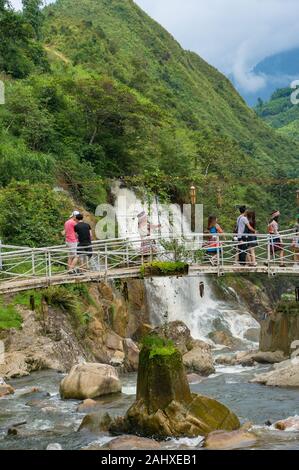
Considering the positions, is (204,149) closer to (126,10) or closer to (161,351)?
(161,351)

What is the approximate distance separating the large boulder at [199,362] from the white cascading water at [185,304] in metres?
8.47

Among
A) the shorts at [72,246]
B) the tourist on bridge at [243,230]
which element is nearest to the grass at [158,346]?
the shorts at [72,246]

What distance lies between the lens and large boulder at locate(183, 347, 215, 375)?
71.3 ft

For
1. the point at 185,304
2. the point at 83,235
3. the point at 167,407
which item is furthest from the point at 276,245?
the point at 185,304

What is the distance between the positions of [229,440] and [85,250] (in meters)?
8.89

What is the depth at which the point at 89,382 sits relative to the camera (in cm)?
1711

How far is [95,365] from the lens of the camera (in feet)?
57.4

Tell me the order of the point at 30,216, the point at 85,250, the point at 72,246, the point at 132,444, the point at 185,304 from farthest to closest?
1. the point at 185,304
2. the point at 30,216
3. the point at 85,250
4. the point at 72,246
5. the point at 132,444

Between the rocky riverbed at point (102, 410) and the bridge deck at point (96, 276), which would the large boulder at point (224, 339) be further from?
the bridge deck at point (96, 276)

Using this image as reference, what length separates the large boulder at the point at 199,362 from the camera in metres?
21.7

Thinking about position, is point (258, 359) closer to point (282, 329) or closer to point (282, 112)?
point (282, 329)
